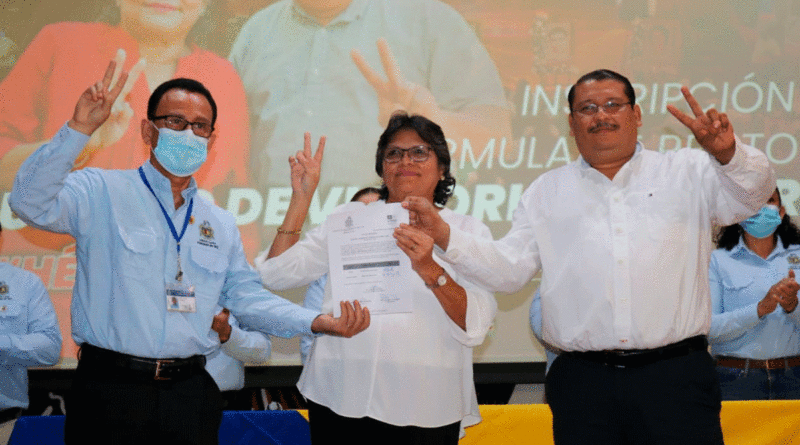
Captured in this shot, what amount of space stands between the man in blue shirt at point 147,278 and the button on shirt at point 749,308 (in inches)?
91.7

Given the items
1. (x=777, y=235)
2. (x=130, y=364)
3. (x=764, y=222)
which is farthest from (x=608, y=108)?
(x=777, y=235)

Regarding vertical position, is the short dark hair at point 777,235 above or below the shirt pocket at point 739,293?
above

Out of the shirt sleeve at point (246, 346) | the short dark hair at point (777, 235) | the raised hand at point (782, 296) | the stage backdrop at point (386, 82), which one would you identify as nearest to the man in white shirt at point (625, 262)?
the raised hand at point (782, 296)

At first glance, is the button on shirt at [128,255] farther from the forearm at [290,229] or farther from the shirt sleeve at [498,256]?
the shirt sleeve at [498,256]

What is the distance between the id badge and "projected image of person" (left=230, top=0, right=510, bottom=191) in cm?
241

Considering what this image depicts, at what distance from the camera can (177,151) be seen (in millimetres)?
2395

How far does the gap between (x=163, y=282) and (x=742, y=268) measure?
3.17 meters

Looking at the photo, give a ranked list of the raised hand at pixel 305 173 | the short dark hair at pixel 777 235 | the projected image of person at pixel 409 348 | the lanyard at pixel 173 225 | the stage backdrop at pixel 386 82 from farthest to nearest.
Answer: the stage backdrop at pixel 386 82 → the short dark hair at pixel 777 235 → the raised hand at pixel 305 173 → the lanyard at pixel 173 225 → the projected image of person at pixel 409 348

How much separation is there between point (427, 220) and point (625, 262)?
0.66 meters

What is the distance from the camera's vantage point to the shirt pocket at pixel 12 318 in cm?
370

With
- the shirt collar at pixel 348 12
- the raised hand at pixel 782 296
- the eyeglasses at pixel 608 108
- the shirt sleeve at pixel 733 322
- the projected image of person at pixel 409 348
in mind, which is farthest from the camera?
the shirt collar at pixel 348 12

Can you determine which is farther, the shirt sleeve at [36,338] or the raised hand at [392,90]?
the raised hand at [392,90]

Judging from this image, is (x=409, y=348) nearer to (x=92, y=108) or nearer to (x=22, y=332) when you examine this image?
(x=92, y=108)

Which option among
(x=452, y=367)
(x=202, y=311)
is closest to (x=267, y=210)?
(x=202, y=311)
